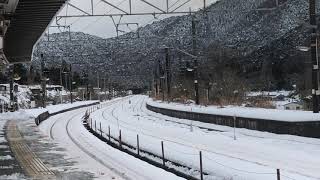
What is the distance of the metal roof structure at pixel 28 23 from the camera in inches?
886

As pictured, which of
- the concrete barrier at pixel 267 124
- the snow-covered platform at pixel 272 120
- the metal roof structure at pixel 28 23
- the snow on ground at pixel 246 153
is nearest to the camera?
the snow on ground at pixel 246 153

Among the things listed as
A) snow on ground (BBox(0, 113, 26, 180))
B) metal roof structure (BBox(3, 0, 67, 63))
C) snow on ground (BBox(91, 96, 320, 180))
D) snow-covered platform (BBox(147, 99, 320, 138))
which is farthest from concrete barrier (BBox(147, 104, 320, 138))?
snow on ground (BBox(0, 113, 26, 180))

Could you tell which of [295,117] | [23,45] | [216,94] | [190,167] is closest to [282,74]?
[216,94]

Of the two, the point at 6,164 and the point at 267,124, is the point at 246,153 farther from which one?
the point at 6,164

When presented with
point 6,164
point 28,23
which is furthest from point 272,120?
point 6,164

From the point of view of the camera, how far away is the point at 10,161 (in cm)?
1812

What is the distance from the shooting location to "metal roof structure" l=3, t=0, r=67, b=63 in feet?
73.8

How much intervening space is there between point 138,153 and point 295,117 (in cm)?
874

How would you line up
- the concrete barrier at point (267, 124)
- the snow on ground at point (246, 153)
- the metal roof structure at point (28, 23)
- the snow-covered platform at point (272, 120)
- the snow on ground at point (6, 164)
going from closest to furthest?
the snow on ground at point (6, 164)
the snow on ground at point (246, 153)
the metal roof structure at point (28, 23)
the concrete barrier at point (267, 124)
the snow-covered platform at point (272, 120)

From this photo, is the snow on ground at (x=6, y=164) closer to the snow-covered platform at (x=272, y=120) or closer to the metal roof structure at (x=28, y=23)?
the metal roof structure at (x=28, y=23)

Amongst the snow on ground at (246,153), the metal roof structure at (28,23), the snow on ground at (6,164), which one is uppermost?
the metal roof structure at (28,23)

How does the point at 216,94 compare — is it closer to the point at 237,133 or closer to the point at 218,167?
the point at 237,133

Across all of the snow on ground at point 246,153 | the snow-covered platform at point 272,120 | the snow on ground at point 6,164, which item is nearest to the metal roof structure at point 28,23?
the snow on ground at point 6,164

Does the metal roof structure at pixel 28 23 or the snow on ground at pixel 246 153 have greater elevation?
the metal roof structure at pixel 28 23
